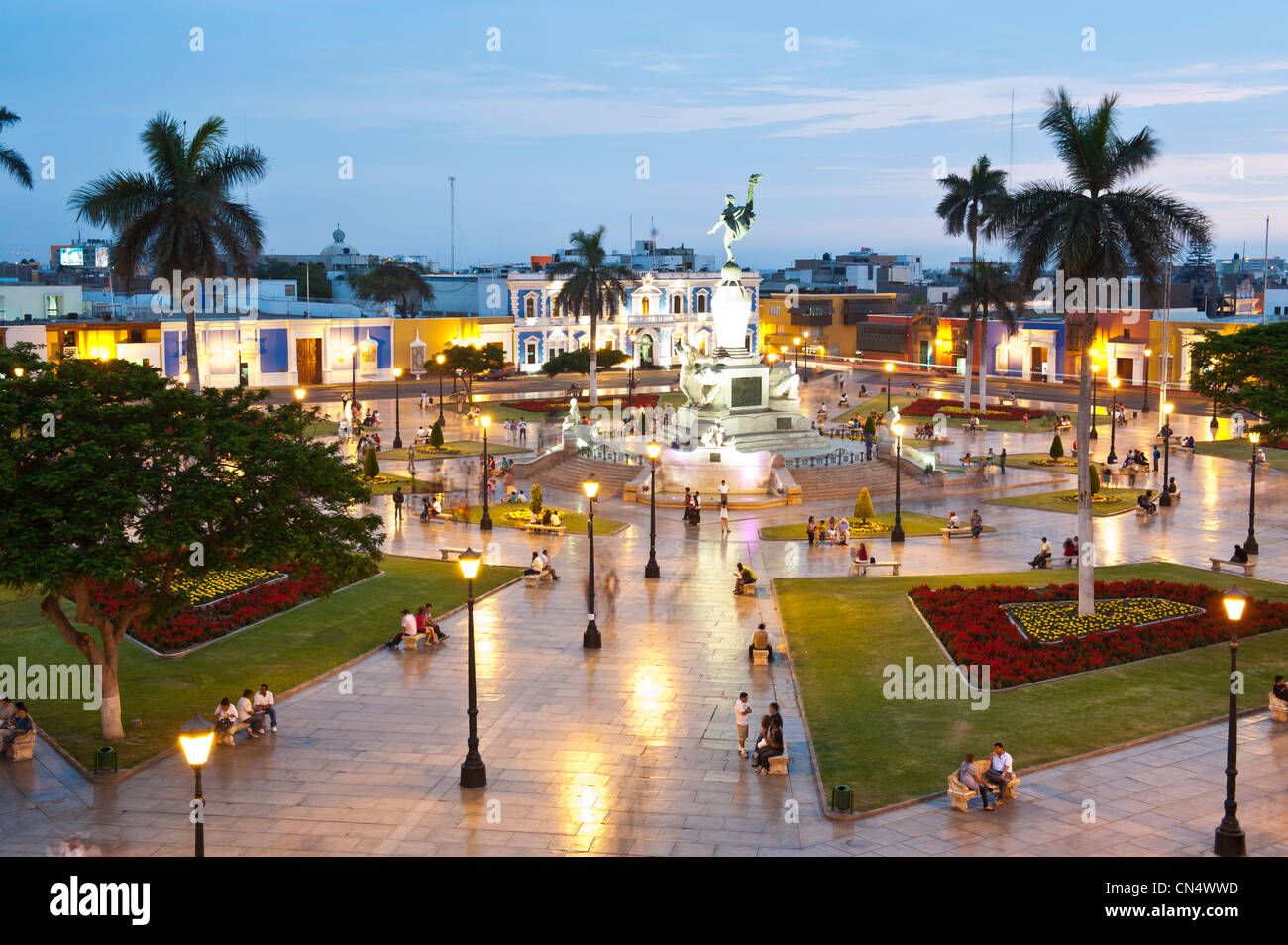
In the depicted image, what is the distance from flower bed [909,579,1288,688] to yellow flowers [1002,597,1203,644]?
0.22 feet

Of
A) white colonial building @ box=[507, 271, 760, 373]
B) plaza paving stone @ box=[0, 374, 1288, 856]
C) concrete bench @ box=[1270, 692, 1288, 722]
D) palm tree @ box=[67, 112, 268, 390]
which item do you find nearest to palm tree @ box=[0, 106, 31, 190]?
palm tree @ box=[67, 112, 268, 390]

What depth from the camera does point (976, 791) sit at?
19.4 m

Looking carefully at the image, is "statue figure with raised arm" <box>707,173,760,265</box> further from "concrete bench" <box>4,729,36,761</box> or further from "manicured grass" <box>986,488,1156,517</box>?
"concrete bench" <box>4,729,36,761</box>

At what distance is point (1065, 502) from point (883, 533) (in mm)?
8924

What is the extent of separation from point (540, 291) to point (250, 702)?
81048mm

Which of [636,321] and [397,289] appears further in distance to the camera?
[397,289]

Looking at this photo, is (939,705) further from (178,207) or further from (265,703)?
(178,207)

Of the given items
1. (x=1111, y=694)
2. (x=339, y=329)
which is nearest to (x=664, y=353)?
(x=339, y=329)

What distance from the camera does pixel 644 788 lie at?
20.2m

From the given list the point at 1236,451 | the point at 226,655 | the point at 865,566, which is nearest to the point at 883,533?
the point at 865,566

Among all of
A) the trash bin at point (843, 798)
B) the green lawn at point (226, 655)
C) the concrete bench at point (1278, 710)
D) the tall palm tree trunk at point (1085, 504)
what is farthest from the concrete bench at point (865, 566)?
the trash bin at point (843, 798)

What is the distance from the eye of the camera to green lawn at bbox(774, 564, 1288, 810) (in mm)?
21312

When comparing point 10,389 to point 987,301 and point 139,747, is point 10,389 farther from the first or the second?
point 987,301

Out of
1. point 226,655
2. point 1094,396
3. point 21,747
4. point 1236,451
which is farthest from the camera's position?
point 1094,396
